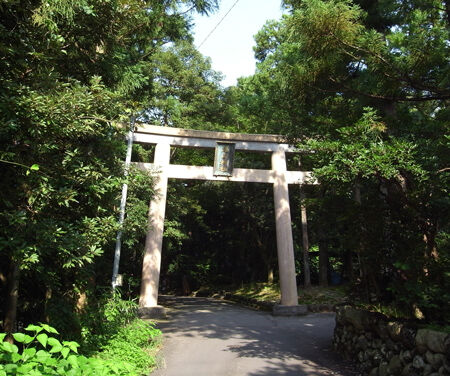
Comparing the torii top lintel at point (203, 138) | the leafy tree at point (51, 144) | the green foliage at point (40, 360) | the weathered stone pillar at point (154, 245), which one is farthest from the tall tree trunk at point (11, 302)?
the torii top lintel at point (203, 138)

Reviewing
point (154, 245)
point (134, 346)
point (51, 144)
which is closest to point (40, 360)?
point (51, 144)

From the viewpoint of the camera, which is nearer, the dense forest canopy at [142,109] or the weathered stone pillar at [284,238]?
the dense forest canopy at [142,109]

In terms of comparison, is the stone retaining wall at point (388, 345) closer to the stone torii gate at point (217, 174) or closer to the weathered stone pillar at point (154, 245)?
the stone torii gate at point (217, 174)

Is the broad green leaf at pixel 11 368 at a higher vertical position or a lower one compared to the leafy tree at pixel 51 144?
lower

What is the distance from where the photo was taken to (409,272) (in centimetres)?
517

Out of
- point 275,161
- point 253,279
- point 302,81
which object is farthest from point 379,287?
point 253,279

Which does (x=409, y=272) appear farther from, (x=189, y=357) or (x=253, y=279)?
(x=253, y=279)

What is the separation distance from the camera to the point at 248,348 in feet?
22.8

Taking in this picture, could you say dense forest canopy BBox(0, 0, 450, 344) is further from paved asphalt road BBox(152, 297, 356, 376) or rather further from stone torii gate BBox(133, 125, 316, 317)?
stone torii gate BBox(133, 125, 316, 317)

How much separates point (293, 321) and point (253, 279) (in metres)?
11.5

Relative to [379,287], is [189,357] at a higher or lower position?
lower

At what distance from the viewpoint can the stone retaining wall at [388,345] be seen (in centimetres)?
414

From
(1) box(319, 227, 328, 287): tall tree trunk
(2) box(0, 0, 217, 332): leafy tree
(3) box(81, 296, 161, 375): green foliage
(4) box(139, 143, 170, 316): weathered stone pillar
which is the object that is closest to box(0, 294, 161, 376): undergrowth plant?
(3) box(81, 296, 161, 375): green foliage

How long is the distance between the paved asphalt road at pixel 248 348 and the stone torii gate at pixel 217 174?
179 cm
